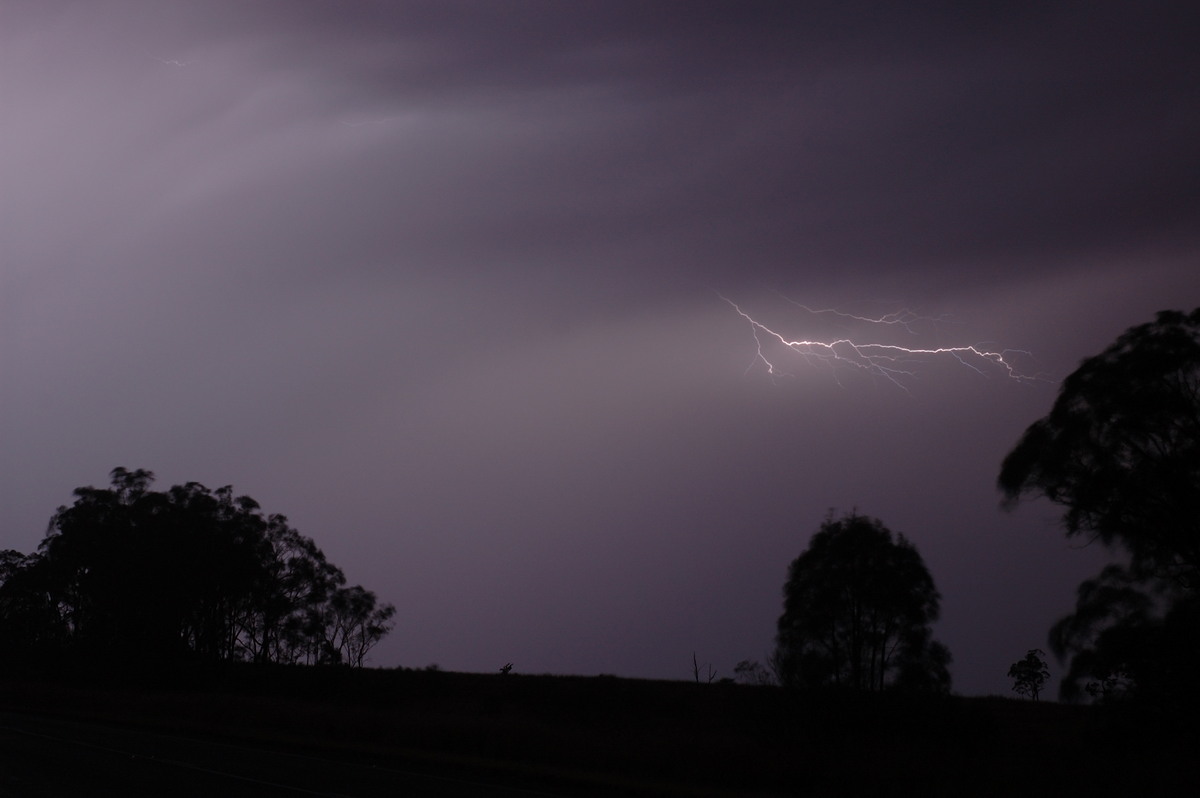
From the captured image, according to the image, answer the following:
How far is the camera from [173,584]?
5881cm

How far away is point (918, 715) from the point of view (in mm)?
27609

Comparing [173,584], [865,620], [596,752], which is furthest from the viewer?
[173,584]

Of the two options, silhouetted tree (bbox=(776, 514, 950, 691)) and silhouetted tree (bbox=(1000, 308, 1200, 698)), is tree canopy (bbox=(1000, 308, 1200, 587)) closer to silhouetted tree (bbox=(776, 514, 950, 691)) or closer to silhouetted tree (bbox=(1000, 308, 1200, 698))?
silhouetted tree (bbox=(1000, 308, 1200, 698))

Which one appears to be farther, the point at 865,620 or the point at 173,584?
the point at 173,584

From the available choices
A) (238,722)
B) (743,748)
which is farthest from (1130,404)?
(238,722)

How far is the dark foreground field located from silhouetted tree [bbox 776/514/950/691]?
88 centimetres

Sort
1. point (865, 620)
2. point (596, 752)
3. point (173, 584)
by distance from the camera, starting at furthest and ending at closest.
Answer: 1. point (173, 584)
2. point (865, 620)
3. point (596, 752)

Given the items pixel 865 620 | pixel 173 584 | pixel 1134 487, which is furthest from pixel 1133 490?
pixel 173 584

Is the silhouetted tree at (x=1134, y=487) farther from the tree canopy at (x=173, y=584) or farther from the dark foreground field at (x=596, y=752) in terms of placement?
the tree canopy at (x=173, y=584)

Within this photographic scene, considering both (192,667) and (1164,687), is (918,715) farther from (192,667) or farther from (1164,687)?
(192,667)

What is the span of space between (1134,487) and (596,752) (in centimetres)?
1349

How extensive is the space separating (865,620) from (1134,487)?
8696mm

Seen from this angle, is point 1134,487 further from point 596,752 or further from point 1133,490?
point 596,752

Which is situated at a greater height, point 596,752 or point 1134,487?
point 1134,487
